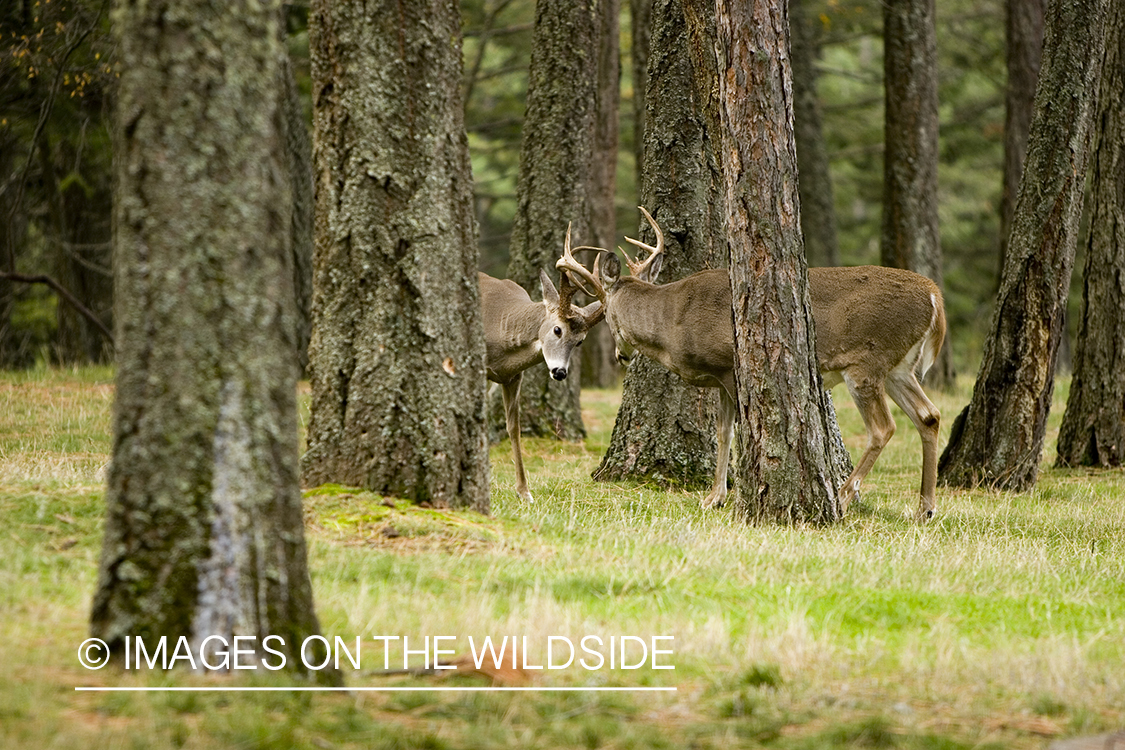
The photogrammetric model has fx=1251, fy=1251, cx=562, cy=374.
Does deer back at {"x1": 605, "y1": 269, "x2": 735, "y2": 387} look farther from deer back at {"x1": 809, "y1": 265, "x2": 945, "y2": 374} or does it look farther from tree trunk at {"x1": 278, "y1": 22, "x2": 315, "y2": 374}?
tree trunk at {"x1": 278, "y1": 22, "x2": 315, "y2": 374}

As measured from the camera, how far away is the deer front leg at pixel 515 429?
9922 millimetres

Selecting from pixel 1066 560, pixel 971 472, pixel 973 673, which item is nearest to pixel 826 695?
pixel 973 673

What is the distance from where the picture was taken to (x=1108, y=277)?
507 inches

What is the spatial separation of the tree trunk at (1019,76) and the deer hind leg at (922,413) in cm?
1045

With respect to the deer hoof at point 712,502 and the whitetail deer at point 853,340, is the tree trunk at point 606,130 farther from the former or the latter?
the deer hoof at point 712,502

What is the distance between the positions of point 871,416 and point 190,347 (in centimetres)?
707

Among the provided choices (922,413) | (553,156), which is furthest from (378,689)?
(553,156)

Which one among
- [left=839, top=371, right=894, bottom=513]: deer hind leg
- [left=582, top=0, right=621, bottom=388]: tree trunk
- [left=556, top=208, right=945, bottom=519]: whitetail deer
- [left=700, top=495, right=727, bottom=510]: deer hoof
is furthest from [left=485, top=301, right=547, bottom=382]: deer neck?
[left=582, top=0, right=621, bottom=388]: tree trunk

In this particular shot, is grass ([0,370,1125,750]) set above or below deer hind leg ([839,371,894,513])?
below

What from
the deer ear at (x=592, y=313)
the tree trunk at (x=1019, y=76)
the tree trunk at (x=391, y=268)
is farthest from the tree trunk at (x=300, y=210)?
the tree trunk at (x=1019, y=76)

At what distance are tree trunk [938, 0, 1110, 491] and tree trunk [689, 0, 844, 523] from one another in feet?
11.2

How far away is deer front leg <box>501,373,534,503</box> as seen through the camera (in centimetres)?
992

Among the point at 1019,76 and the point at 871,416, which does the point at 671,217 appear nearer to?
the point at 871,416

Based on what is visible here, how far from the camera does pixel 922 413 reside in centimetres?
1038
